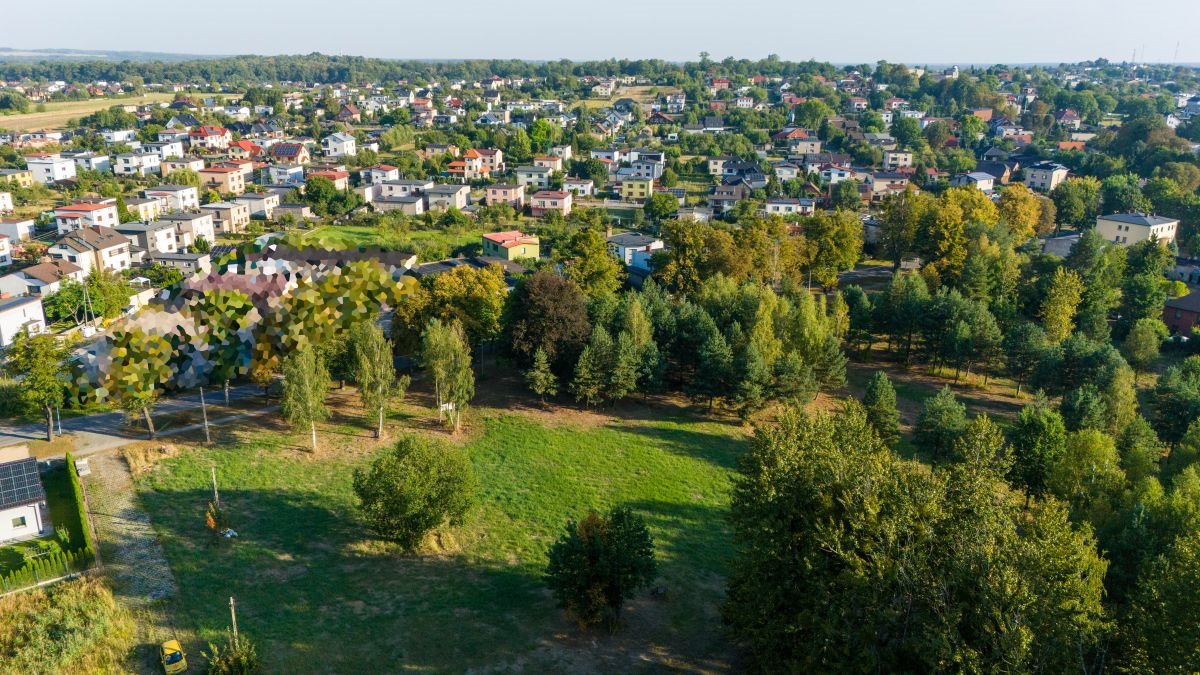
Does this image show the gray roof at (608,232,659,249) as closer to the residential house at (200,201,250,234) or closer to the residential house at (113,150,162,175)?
the residential house at (200,201,250,234)

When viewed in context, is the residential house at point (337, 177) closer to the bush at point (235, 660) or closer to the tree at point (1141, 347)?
the bush at point (235, 660)

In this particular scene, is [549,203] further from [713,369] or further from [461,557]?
[461,557]

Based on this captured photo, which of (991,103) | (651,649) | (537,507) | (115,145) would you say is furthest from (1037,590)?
(991,103)

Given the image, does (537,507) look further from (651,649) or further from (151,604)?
(151,604)

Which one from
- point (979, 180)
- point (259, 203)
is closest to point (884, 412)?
point (259, 203)

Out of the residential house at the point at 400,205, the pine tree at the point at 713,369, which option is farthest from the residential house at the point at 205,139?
the pine tree at the point at 713,369

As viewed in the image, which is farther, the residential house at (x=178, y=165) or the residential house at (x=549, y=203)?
the residential house at (x=178, y=165)

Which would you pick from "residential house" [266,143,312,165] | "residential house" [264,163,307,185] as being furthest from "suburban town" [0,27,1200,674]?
"residential house" [266,143,312,165]
